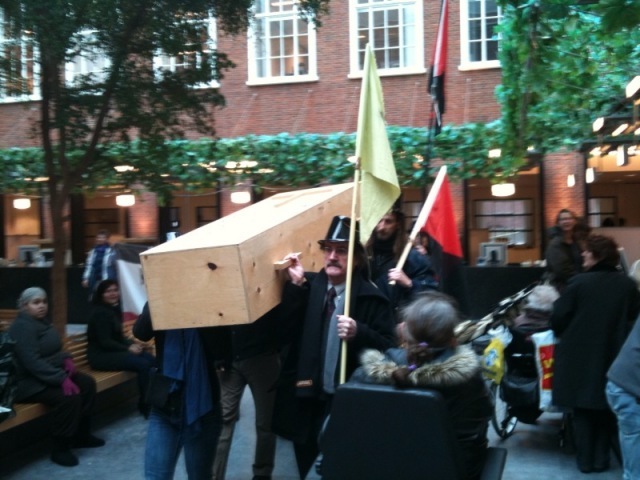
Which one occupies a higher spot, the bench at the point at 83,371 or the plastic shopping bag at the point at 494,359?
the plastic shopping bag at the point at 494,359

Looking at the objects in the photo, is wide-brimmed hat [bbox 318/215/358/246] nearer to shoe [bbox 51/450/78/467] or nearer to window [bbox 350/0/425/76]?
shoe [bbox 51/450/78/467]

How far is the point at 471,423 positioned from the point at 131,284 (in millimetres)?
9608

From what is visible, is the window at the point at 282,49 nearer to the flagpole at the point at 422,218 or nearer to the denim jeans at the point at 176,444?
the flagpole at the point at 422,218

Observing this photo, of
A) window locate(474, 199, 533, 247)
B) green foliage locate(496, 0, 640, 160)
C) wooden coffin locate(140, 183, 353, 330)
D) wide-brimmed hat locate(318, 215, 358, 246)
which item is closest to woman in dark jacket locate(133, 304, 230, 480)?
wooden coffin locate(140, 183, 353, 330)

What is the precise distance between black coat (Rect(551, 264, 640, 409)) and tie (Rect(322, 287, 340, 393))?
94.6 inches

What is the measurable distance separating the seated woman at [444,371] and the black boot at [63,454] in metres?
4.40

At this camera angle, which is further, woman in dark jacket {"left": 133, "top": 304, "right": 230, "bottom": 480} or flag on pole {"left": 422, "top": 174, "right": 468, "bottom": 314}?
flag on pole {"left": 422, "top": 174, "right": 468, "bottom": 314}

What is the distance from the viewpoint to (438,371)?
3287 mm

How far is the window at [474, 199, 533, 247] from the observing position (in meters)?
A: 17.8

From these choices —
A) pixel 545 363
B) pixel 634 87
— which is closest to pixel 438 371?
pixel 545 363

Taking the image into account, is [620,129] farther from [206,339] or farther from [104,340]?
[206,339]

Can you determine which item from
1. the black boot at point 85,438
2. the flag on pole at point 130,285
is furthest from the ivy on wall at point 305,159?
the black boot at point 85,438

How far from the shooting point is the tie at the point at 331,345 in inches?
183

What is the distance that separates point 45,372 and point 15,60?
12.3 feet
